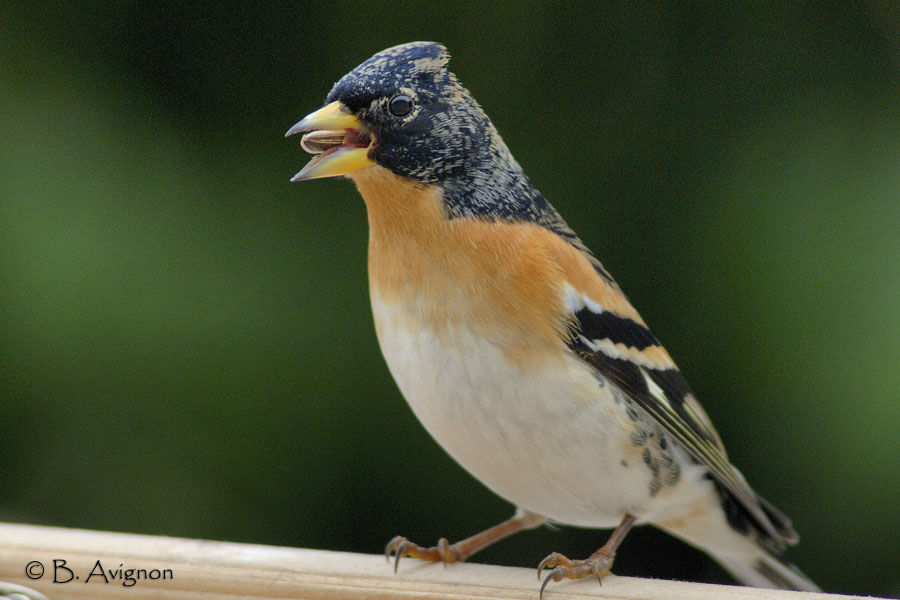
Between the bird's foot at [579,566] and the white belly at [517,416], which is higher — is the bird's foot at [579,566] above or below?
below

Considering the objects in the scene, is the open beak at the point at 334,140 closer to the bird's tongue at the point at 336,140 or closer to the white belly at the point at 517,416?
the bird's tongue at the point at 336,140

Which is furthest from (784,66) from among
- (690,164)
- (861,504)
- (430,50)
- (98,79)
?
(98,79)

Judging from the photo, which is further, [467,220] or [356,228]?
[356,228]

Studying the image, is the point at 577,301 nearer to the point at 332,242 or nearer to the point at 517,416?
the point at 517,416

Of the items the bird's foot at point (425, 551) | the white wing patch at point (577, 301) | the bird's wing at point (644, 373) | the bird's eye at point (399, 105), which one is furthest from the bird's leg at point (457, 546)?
the bird's eye at point (399, 105)

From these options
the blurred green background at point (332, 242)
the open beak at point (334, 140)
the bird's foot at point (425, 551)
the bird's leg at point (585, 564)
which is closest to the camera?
the open beak at point (334, 140)

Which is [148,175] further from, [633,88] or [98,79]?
[633,88]

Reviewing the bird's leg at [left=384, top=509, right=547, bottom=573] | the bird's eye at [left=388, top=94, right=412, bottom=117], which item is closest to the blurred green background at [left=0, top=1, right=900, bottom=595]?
the bird's leg at [left=384, top=509, right=547, bottom=573]
